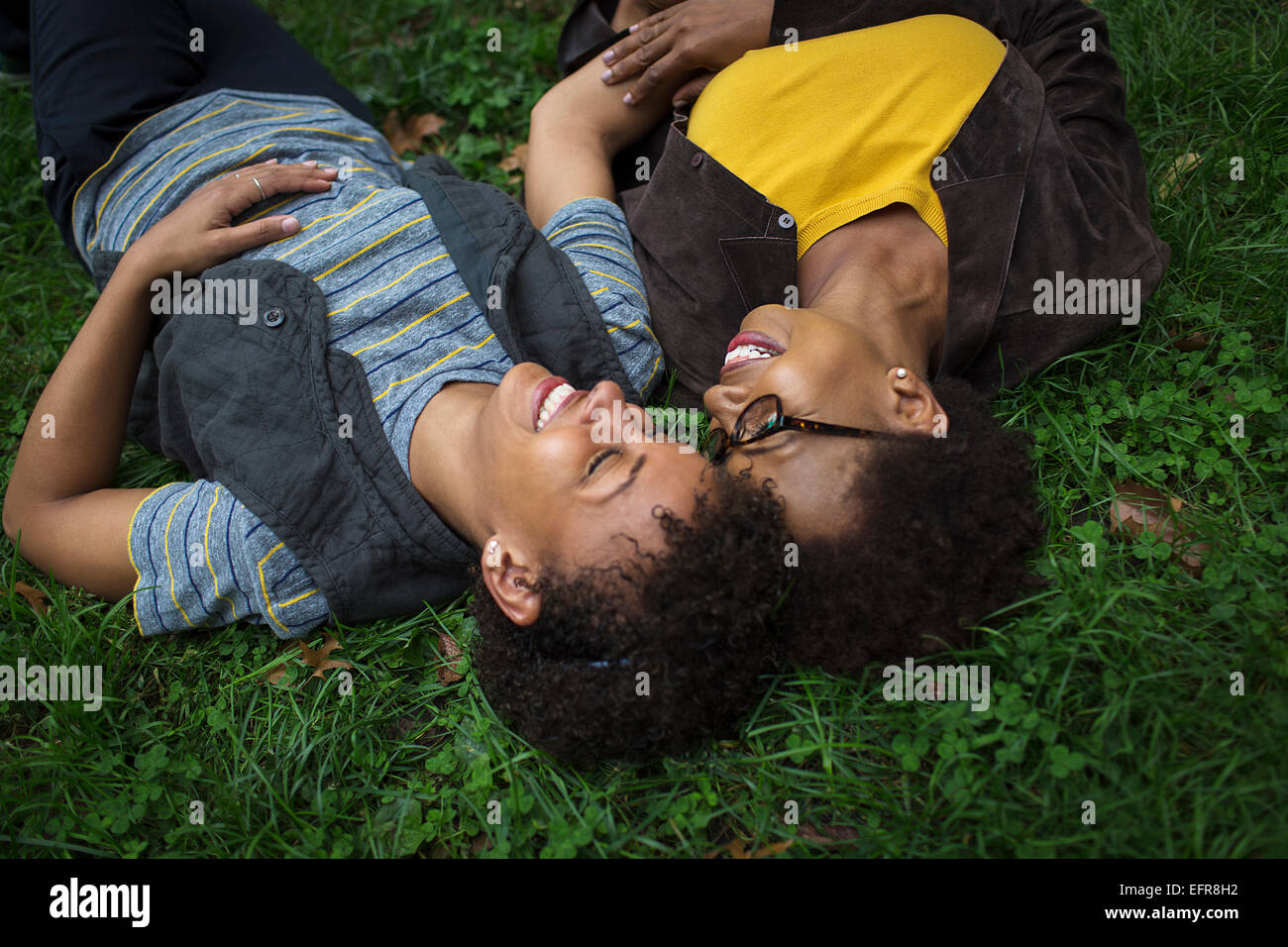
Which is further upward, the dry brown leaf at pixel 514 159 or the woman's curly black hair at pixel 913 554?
the dry brown leaf at pixel 514 159

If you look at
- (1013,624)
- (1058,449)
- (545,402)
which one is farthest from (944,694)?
(545,402)

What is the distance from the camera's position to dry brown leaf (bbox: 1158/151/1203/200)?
357 cm

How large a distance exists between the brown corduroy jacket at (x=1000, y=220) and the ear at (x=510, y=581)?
115 centimetres

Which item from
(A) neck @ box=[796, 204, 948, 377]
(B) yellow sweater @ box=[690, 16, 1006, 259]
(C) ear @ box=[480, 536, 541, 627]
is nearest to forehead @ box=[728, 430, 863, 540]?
(A) neck @ box=[796, 204, 948, 377]

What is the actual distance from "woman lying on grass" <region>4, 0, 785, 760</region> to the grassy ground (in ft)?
0.70

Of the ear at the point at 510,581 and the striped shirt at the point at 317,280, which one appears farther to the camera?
the striped shirt at the point at 317,280

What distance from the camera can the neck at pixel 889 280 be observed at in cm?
278

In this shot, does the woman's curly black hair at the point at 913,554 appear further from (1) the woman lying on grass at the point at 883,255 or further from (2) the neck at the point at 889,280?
(2) the neck at the point at 889,280

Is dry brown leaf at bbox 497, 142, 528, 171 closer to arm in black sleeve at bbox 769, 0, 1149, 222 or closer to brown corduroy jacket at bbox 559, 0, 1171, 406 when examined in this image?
brown corduroy jacket at bbox 559, 0, 1171, 406

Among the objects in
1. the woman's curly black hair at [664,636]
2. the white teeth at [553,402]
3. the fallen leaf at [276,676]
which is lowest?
the fallen leaf at [276,676]

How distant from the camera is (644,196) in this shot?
11.3ft

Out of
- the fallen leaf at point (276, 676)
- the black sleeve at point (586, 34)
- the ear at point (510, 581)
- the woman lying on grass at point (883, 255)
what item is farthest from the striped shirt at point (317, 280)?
the black sleeve at point (586, 34)

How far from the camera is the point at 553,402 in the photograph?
2.61 meters
